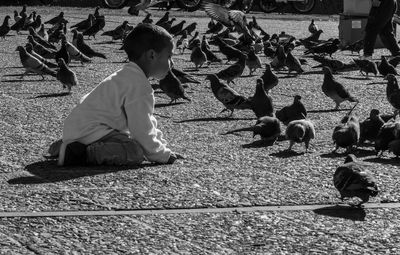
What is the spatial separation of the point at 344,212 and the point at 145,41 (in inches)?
91.7

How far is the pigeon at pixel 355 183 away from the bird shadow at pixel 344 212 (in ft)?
0.25

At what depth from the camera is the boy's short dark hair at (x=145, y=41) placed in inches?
302

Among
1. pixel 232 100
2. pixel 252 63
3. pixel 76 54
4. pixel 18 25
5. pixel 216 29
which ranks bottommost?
pixel 18 25

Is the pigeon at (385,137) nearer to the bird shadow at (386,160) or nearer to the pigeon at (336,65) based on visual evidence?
the bird shadow at (386,160)

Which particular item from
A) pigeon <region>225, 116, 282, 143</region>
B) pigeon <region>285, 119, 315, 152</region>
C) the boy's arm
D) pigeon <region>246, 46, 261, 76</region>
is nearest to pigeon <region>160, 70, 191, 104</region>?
pigeon <region>225, 116, 282, 143</region>

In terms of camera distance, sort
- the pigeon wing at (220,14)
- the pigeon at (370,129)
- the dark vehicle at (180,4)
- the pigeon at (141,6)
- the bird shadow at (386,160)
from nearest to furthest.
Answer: the bird shadow at (386,160) → the pigeon at (370,129) → the pigeon wing at (220,14) → the pigeon at (141,6) → the dark vehicle at (180,4)

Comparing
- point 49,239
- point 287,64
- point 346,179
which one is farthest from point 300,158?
point 287,64

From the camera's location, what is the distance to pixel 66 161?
7.70 metres

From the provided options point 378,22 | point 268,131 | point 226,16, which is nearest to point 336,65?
point 378,22

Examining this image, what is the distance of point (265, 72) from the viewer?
563 inches

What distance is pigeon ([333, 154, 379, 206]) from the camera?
6367 millimetres

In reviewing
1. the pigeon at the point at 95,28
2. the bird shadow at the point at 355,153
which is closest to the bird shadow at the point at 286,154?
the bird shadow at the point at 355,153

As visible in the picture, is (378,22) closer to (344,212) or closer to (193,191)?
(193,191)

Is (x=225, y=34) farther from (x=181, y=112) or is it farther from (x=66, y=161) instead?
(x=66, y=161)
